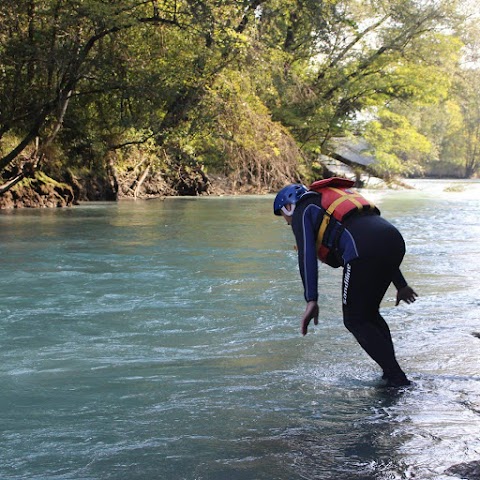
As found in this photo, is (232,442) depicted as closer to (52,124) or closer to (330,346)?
(330,346)

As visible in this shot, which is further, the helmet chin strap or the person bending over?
the helmet chin strap

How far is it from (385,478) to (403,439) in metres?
0.58

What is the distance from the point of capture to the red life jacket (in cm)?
482

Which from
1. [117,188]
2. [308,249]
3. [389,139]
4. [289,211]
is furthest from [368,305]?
[389,139]

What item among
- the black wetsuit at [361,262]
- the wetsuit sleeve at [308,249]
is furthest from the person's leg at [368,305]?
the wetsuit sleeve at [308,249]

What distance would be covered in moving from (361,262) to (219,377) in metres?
1.38

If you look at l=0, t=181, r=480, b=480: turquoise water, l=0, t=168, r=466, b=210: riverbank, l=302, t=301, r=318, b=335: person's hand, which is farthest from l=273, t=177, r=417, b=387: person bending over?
l=0, t=168, r=466, b=210: riverbank

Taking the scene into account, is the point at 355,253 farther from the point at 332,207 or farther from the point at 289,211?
the point at 289,211

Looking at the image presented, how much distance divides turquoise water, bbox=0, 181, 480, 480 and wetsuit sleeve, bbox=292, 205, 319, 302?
0.73 metres

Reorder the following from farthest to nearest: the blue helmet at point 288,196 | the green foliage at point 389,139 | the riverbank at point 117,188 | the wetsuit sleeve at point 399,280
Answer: the green foliage at point 389,139, the riverbank at point 117,188, the wetsuit sleeve at point 399,280, the blue helmet at point 288,196

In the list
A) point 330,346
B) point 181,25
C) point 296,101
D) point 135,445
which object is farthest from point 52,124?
point 135,445

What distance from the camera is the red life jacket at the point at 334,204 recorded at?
4.82 metres

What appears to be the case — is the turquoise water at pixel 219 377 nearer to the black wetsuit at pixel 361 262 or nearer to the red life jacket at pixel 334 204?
the black wetsuit at pixel 361 262

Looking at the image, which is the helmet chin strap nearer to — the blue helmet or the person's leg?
the blue helmet
